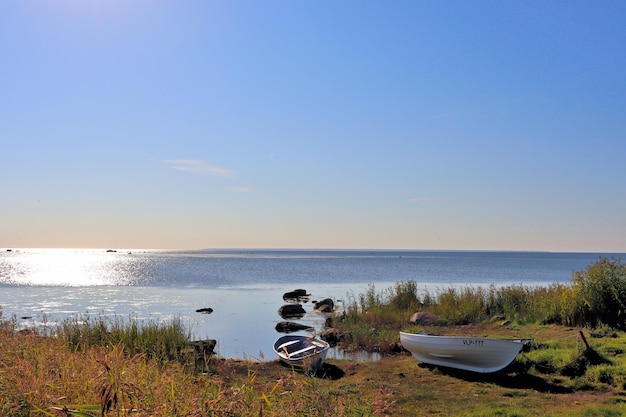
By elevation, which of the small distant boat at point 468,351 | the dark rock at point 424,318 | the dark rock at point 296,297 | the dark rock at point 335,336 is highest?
the small distant boat at point 468,351

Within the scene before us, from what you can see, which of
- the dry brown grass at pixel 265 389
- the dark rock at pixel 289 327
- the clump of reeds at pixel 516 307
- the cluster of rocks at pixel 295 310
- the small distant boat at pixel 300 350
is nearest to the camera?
the dry brown grass at pixel 265 389

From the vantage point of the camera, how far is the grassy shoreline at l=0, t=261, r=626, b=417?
18.2 ft

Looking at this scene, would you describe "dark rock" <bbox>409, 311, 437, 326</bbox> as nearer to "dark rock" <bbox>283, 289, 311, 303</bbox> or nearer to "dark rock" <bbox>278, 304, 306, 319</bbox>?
"dark rock" <bbox>278, 304, 306, 319</bbox>

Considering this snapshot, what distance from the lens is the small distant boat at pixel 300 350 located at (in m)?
16.1

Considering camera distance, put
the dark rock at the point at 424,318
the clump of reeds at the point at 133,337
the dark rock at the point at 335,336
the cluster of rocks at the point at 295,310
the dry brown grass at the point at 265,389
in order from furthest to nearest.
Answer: the cluster of rocks at the point at 295,310
the dark rock at the point at 424,318
the dark rock at the point at 335,336
the clump of reeds at the point at 133,337
the dry brown grass at the point at 265,389

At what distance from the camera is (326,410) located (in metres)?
5.42

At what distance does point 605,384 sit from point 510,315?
465 inches

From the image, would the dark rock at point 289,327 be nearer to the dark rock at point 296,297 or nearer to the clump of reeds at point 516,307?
the clump of reeds at point 516,307

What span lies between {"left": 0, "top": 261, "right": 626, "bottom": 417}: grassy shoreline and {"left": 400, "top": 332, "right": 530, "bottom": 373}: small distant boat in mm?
287

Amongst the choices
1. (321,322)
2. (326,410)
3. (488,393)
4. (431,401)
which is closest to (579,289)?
(488,393)

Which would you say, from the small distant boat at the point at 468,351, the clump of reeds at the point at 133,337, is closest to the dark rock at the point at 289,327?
the clump of reeds at the point at 133,337

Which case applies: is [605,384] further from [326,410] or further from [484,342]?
[326,410]

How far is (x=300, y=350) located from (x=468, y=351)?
5.59 m

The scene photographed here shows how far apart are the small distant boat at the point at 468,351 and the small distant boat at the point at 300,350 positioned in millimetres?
2881
